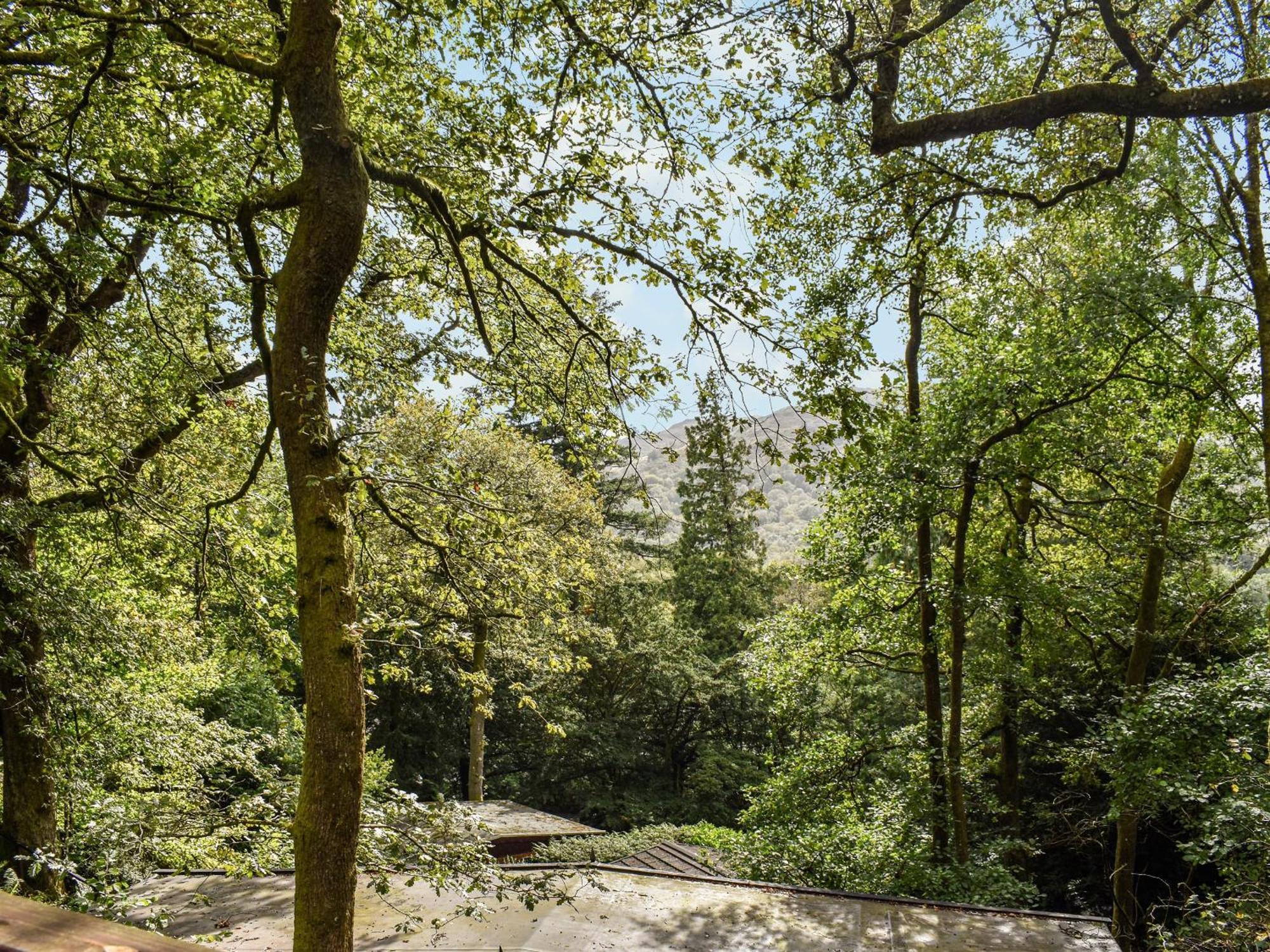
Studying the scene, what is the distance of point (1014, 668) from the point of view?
9.91 meters

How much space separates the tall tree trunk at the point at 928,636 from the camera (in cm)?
901

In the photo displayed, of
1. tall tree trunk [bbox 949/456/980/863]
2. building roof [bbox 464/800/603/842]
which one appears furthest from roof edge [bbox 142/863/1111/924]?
building roof [bbox 464/800/603/842]

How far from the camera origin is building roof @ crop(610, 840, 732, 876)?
38.1ft

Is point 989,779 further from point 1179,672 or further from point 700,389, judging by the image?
point 700,389

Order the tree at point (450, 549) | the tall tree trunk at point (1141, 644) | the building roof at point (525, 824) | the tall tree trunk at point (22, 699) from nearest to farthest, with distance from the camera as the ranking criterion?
the tree at point (450, 549) → the tall tree trunk at point (22, 699) → the tall tree trunk at point (1141, 644) → the building roof at point (525, 824)

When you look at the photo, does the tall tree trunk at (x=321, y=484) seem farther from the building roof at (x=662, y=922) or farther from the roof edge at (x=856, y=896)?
the roof edge at (x=856, y=896)

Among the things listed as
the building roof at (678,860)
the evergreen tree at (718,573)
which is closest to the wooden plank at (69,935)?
the building roof at (678,860)

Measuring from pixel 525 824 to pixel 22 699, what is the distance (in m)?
10.8

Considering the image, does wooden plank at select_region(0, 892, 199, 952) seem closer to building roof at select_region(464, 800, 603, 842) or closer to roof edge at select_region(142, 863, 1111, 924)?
roof edge at select_region(142, 863, 1111, 924)

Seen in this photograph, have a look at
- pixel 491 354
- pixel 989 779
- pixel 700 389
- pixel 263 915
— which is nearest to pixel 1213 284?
pixel 700 389

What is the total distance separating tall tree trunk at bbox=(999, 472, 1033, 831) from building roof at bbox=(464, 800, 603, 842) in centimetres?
805

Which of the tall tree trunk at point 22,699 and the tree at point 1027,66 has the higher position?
the tree at point 1027,66

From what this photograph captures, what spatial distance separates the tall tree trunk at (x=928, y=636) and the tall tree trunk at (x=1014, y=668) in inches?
36.3

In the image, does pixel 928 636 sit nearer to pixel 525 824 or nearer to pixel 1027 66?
pixel 1027 66
